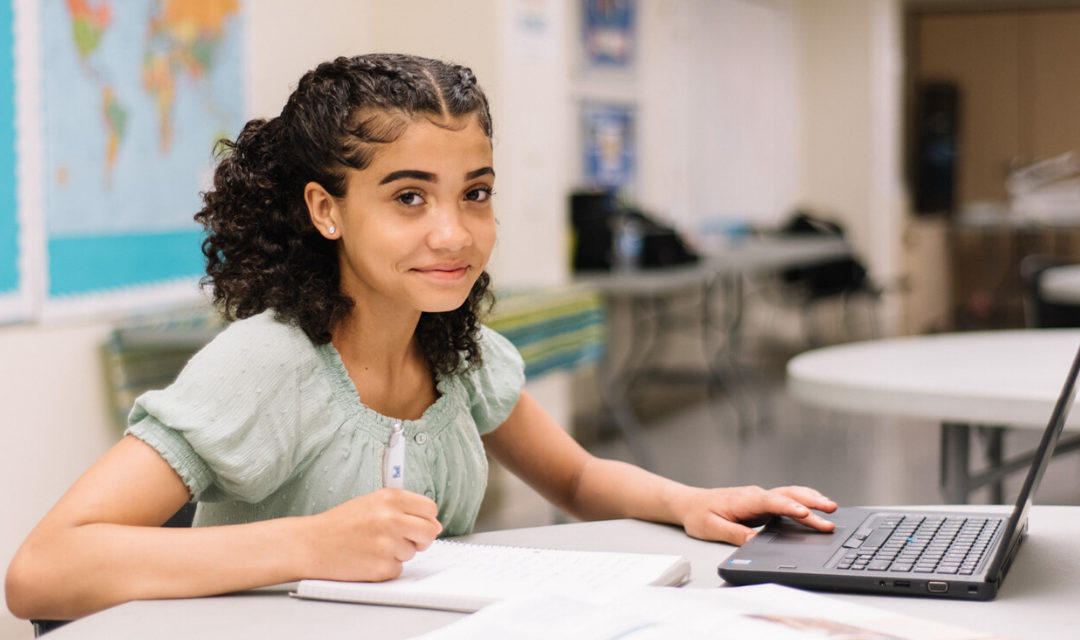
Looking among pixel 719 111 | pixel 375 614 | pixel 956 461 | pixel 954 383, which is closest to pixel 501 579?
pixel 375 614

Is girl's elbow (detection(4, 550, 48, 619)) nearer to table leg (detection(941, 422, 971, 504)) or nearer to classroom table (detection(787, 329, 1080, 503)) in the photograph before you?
classroom table (detection(787, 329, 1080, 503))

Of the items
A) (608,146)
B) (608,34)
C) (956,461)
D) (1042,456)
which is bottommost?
(956,461)

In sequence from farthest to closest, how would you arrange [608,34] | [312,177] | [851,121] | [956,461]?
[851,121] → [608,34] → [956,461] → [312,177]

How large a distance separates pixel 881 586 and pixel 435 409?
55 cm

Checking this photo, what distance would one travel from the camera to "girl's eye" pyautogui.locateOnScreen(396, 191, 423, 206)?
118 centimetres

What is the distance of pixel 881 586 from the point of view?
97 centimetres

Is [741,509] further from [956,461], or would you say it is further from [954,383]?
[956,461]

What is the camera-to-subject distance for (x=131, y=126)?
2.89 metres

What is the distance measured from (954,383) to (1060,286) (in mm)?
2242

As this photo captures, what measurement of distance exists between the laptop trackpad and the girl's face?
0.37 meters

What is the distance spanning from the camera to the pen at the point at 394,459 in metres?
1.24

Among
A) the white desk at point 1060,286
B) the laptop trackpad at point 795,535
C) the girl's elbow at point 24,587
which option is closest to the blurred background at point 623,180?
the white desk at point 1060,286

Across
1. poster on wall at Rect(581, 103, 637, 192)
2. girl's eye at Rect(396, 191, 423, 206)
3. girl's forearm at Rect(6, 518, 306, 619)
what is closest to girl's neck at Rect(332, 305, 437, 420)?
girl's eye at Rect(396, 191, 423, 206)

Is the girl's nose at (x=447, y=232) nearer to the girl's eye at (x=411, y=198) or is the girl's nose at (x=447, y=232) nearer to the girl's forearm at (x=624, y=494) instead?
Result: the girl's eye at (x=411, y=198)
